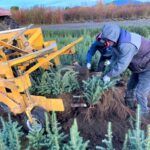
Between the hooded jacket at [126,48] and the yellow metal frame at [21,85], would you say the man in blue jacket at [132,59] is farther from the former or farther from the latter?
the yellow metal frame at [21,85]

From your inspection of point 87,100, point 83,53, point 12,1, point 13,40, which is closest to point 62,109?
point 87,100

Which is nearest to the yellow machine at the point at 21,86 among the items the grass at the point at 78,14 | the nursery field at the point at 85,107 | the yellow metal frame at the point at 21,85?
the yellow metal frame at the point at 21,85

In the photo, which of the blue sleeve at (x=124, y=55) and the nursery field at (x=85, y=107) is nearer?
the blue sleeve at (x=124, y=55)

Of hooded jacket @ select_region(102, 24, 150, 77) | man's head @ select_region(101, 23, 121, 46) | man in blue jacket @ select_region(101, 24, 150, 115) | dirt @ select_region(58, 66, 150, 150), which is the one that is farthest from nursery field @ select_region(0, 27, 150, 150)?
man's head @ select_region(101, 23, 121, 46)

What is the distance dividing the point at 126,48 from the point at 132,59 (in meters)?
0.39

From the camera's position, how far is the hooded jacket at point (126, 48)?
15.2 ft

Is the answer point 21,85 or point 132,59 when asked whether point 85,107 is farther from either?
point 21,85

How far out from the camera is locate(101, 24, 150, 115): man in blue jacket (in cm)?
467

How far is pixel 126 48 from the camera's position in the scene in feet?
15.3

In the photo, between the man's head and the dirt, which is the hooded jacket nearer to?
the man's head

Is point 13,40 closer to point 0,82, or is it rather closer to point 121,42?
point 0,82

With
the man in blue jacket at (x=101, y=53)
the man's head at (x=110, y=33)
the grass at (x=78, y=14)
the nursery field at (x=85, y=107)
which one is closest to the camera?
the man's head at (x=110, y=33)

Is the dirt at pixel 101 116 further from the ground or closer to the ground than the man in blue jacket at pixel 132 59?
closer to the ground

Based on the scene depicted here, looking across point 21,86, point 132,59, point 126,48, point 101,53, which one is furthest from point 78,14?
point 21,86
